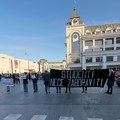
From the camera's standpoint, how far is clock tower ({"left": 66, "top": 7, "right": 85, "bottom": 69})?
83.4 metres

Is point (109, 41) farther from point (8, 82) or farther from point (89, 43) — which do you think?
point (8, 82)

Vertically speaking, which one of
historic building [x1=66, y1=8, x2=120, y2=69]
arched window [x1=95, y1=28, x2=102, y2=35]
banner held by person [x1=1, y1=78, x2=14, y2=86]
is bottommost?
banner held by person [x1=1, y1=78, x2=14, y2=86]

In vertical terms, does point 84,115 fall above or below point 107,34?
below

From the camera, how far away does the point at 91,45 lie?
8294 centimetres

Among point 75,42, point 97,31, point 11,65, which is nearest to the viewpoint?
point 75,42

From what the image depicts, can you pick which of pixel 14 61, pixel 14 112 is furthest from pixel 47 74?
pixel 14 61

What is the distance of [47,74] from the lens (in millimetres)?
17734

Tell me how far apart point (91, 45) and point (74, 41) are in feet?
21.6

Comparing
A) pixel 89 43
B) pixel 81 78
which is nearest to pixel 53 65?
pixel 89 43

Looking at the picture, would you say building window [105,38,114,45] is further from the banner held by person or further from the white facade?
the banner held by person

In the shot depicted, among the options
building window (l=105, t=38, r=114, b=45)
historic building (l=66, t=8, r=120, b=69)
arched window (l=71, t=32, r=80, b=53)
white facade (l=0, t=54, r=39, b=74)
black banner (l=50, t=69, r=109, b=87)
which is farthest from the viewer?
white facade (l=0, t=54, r=39, b=74)

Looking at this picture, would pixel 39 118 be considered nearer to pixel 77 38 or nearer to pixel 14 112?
pixel 14 112

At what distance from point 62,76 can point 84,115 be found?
8.66 metres

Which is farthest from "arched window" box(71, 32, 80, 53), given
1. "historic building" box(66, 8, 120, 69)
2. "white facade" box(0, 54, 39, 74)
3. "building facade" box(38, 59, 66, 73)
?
"building facade" box(38, 59, 66, 73)
